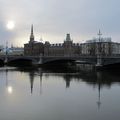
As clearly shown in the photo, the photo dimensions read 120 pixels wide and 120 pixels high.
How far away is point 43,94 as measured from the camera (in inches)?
957

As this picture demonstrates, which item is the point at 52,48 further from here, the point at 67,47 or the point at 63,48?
the point at 67,47

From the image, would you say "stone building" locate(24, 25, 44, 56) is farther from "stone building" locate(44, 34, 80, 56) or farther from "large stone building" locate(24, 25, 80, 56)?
"stone building" locate(44, 34, 80, 56)

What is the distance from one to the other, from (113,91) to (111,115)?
9.97 meters

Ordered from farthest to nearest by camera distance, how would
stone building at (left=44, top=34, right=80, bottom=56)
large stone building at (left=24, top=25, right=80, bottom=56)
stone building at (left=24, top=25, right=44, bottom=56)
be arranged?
stone building at (left=24, top=25, right=44, bottom=56)
large stone building at (left=24, top=25, right=80, bottom=56)
stone building at (left=44, top=34, right=80, bottom=56)

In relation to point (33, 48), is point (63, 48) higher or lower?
lower

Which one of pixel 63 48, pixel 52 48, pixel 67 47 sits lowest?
pixel 63 48

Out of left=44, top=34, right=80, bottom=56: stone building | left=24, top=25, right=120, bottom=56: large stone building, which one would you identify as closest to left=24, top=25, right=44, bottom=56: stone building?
left=24, top=25, right=120, bottom=56: large stone building

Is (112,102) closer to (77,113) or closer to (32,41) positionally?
(77,113)

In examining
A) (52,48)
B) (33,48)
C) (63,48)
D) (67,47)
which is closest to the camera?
(67,47)

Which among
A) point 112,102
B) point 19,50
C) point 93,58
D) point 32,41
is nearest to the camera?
point 112,102

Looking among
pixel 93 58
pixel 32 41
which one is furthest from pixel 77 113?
pixel 32 41

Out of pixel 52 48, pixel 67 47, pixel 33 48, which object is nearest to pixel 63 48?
pixel 67 47

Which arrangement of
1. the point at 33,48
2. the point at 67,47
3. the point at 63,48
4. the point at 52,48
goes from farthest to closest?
the point at 33,48
the point at 52,48
the point at 63,48
the point at 67,47

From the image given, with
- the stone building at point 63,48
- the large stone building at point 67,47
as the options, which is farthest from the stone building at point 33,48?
the stone building at point 63,48
